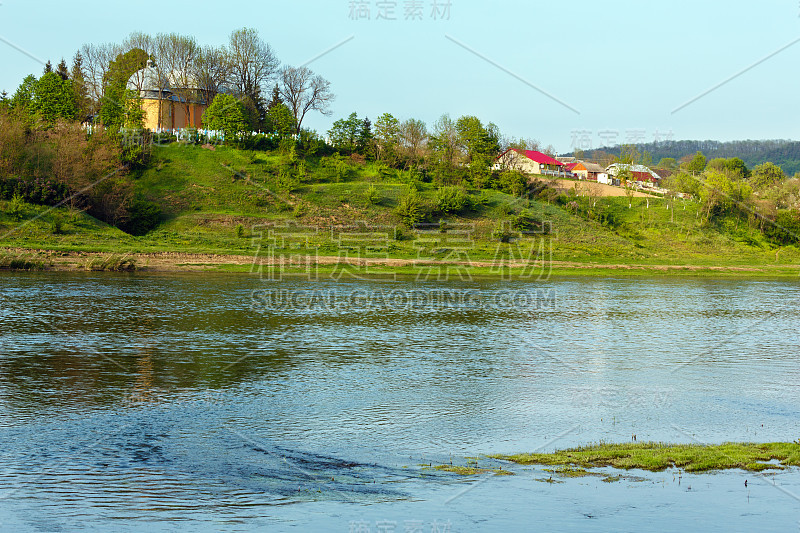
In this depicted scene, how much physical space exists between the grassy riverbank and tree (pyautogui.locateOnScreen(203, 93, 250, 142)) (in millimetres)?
2642

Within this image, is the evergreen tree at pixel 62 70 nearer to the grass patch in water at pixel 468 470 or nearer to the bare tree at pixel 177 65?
the bare tree at pixel 177 65

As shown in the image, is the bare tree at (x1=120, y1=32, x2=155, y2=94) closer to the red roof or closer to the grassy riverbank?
the grassy riverbank

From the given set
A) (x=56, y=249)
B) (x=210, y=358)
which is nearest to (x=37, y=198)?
(x=56, y=249)

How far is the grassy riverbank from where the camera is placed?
52281mm

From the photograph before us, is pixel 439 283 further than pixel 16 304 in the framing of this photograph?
Yes

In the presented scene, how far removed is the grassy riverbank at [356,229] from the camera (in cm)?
5228

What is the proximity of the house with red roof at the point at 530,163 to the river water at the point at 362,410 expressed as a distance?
62.6 m

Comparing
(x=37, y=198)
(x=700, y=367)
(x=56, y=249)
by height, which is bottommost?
(x=700, y=367)

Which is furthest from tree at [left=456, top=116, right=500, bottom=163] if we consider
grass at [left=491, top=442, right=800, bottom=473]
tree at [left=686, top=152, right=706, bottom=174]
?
grass at [left=491, top=442, right=800, bottom=473]

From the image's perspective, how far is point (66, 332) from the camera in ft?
81.6

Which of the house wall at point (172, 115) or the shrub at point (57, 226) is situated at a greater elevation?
the house wall at point (172, 115)

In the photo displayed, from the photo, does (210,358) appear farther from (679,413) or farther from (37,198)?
(37,198)

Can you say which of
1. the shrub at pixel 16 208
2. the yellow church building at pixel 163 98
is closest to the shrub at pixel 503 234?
the shrub at pixel 16 208

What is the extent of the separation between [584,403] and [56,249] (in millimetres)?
40626
